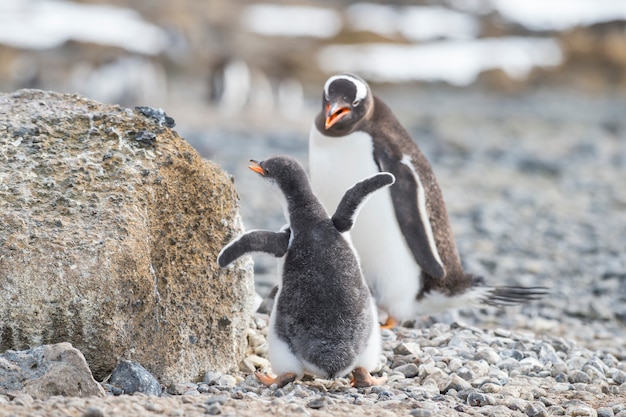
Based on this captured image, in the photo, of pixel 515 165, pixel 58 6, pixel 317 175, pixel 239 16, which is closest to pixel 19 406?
pixel 317 175

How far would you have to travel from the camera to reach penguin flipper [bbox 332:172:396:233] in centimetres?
363

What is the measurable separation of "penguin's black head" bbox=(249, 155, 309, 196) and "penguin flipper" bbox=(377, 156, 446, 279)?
57.4 inches

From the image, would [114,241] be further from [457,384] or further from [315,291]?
[457,384]

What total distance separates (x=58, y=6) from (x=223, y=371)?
148ft

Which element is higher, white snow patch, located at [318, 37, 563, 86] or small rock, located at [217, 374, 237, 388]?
white snow patch, located at [318, 37, 563, 86]

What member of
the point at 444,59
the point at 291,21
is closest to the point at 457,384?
the point at 444,59

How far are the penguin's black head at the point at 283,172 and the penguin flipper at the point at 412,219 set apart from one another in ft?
4.78

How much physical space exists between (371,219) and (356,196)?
1508 mm

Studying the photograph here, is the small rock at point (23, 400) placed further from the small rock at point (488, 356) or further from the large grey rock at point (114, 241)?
the small rock at point (488, 356)

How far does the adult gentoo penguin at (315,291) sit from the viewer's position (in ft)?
11.5

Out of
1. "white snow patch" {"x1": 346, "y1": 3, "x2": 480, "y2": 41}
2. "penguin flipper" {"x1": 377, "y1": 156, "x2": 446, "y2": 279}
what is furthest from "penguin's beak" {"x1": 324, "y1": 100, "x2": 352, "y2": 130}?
"white snow patch" {"x1": 346, "y1": 3, "x2": 480, "y2": 41}

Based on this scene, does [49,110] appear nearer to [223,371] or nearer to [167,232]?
[167,232]

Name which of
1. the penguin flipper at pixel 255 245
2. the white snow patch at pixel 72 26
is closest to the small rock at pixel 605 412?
the penguin flipper at pixel 255 245

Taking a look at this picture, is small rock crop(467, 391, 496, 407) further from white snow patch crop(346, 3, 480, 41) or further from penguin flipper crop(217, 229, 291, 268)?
white snow patch crop(346, 3, 480, 41)
